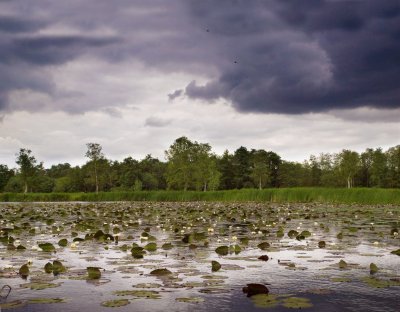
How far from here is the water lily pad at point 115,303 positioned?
4.44 metres

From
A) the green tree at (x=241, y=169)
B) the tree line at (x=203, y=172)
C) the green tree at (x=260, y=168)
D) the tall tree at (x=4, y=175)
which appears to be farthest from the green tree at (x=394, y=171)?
the tall tree at (x=4, y=175)

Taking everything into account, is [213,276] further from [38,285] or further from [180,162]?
[180,162]

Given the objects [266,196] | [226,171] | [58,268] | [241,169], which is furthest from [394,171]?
[58,268]

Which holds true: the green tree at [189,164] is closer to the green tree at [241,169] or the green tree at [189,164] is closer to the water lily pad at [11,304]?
the green tree at [241,169]

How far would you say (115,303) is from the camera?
14.7ft

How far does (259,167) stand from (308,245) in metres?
→ 100

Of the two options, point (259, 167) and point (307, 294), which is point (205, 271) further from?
point (259, 167)

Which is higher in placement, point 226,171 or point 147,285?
point 226,171

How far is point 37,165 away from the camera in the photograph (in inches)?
3280

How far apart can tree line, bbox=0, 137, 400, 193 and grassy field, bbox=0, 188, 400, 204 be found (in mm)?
17844

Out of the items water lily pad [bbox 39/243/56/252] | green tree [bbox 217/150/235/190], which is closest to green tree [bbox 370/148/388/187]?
green tree [bbox 217/150/235/190]

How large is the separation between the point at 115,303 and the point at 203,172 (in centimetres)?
8236

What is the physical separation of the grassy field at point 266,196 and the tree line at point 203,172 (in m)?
17.8

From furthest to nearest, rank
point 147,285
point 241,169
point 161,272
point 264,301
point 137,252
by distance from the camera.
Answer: point 241,169 → point 137,252 → point 161,272 → point 147,285 → point 264,301
